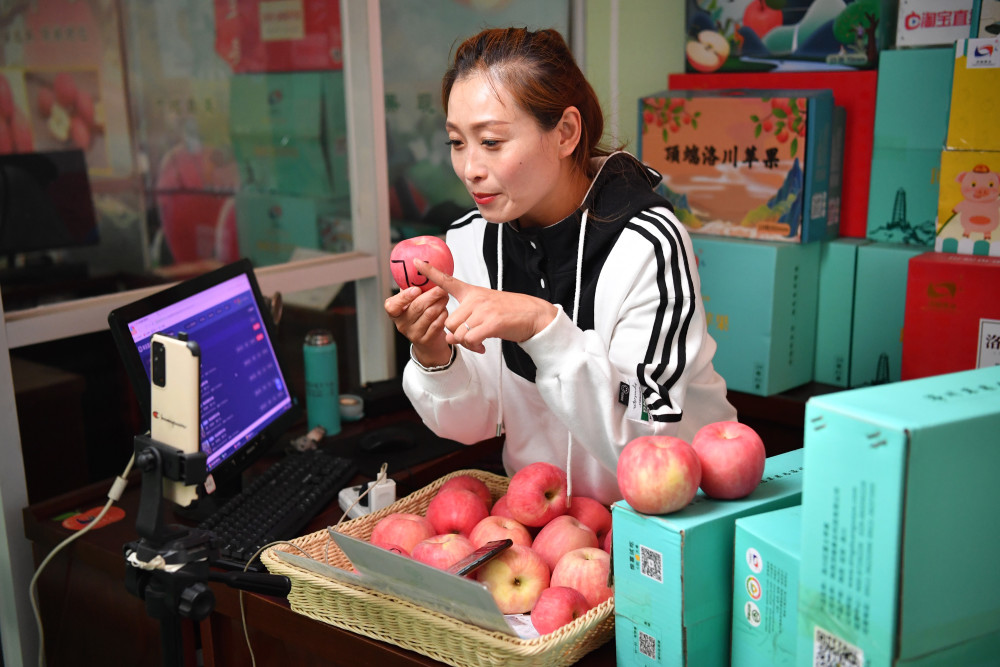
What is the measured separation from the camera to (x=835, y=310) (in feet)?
8.43

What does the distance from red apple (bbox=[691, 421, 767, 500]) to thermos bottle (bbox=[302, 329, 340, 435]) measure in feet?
3.78

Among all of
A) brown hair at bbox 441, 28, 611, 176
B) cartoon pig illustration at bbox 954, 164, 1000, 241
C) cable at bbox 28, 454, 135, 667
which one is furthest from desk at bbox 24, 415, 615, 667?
cartoon pig illustration at bbox 954, 164, 1000, 241

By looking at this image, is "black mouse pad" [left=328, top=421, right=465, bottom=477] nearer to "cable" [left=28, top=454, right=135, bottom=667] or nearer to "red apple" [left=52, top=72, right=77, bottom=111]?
"cable" [left=28, top=454, right=135, bottom=667]

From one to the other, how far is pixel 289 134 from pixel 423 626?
72.6 inches

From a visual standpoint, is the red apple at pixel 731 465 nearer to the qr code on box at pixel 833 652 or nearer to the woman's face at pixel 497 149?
the qr code on box at pixel 833 652

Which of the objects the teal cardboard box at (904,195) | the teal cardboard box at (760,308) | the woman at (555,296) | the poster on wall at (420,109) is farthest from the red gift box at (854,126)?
the woman at (555,296)

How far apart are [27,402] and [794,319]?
1.93 m

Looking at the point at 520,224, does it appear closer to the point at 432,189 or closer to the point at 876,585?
the point at 876,585

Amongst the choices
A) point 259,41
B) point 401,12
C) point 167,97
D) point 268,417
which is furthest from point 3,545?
point 401,12

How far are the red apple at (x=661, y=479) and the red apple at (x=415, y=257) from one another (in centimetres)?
50

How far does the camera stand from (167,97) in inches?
103

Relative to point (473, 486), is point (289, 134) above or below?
above

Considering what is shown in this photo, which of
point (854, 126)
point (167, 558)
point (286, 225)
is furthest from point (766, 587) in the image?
point (286, 225)

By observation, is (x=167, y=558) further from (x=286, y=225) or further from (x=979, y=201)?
(x=979, y=201)
